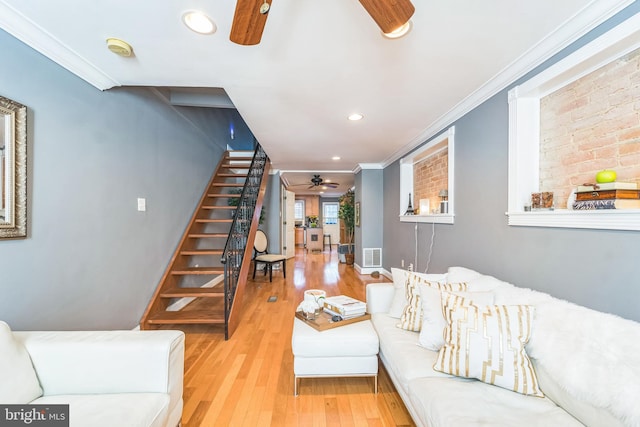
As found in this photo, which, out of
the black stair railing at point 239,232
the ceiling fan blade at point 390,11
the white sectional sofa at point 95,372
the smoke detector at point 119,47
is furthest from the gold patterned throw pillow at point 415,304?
the smoke detector at point 119,47

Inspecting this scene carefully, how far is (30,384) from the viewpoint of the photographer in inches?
44.4

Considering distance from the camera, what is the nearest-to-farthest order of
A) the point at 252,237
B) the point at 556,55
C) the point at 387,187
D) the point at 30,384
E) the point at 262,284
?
the point at 30,384
the point at 556,55
the point at 252,237
the point at 262,284
the point at 387,187

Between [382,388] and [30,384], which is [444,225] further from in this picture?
[30,384]

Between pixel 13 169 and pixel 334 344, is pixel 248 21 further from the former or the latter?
pixel 334 344

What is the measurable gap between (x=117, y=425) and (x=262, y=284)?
12.5 feet

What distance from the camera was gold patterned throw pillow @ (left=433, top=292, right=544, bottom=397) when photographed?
126 cm

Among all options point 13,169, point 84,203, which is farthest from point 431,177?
point 13,169

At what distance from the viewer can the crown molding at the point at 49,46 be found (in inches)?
56.3

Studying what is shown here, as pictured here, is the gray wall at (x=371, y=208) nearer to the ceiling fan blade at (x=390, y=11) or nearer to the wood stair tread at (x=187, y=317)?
the wood stair tread at (x=187, y=317)

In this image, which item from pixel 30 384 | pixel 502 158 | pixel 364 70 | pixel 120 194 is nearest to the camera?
pixel 30 384

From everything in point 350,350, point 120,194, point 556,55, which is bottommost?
point 350,350

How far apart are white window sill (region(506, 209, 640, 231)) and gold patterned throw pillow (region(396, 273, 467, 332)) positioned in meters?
0.64

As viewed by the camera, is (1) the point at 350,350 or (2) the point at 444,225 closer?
(1) the point at 350,350

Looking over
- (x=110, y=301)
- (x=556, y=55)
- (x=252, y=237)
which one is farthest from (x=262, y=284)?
(x=556, y=55)
